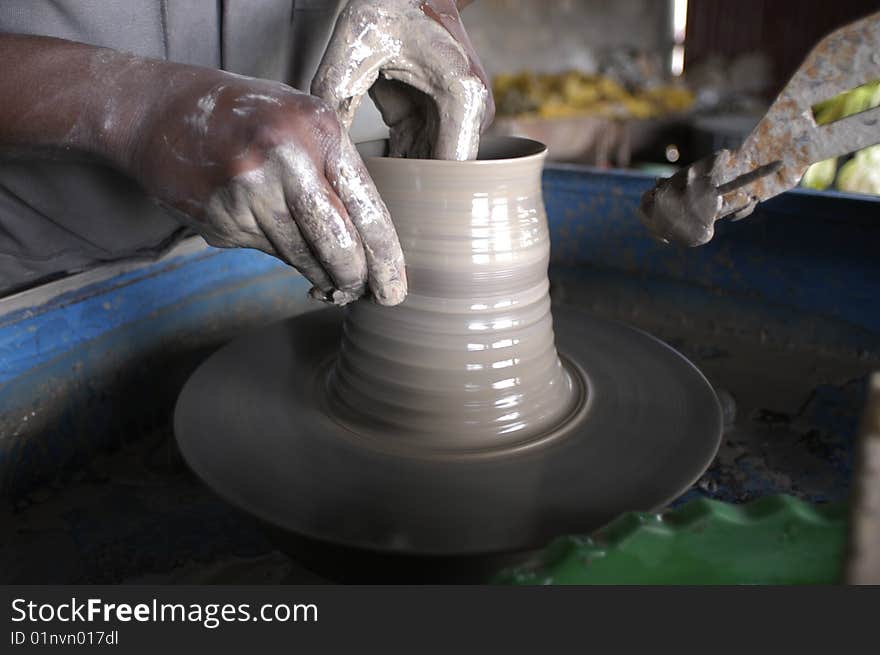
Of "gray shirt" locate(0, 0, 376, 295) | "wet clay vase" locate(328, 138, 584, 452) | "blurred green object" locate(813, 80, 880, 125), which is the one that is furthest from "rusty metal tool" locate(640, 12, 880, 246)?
"blurred green object" locate(813, 80, 880, 125)

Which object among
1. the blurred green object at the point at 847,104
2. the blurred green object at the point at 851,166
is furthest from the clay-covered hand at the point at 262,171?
the blurred green object at the point at 847,104

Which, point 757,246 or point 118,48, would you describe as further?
point 757,246

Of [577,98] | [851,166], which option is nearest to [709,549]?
[851,166]

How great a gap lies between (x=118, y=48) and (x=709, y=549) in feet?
4.07

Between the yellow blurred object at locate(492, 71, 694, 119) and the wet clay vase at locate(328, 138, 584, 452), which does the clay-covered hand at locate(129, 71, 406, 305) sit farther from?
the yellow blurred object at locate(492, 71, 694, 119)

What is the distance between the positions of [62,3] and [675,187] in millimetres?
1013

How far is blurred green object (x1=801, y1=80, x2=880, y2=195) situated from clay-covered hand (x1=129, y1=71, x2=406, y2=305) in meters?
2.37

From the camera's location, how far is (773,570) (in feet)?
2.10

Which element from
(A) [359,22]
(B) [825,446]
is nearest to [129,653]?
(A) [359,22]

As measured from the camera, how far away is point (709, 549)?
0.64m

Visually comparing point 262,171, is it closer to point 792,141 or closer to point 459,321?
point 459,321

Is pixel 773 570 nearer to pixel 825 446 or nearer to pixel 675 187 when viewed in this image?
pixel 675 187

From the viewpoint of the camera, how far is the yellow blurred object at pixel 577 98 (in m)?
5.36

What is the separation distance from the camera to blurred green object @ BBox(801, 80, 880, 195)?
2994 mm
